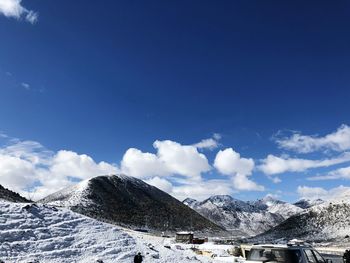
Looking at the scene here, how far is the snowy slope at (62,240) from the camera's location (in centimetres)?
2609

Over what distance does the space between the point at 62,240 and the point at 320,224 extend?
133 m

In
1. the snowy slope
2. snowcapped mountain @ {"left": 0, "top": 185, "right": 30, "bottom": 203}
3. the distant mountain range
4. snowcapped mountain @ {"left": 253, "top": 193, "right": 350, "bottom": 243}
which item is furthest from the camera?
the distant mountain range

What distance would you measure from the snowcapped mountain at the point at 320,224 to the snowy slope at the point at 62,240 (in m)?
101

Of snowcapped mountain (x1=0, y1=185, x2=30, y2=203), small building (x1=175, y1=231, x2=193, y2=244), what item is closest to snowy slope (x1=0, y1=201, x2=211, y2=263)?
snowcapped mountain (x1=0, y1=185, x2=30, y2=203)

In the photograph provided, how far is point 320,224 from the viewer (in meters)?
145

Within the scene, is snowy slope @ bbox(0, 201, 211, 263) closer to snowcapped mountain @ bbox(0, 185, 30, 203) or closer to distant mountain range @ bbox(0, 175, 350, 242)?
snowcapped mountain @ bbox(0, 185, 30, 203)

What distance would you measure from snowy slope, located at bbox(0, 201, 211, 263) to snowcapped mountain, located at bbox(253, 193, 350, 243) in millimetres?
101211

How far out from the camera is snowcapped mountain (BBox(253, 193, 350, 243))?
12927cm

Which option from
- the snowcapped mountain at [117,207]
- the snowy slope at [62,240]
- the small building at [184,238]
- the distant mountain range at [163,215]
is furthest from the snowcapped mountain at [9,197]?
the snowcapped mountain at [117,207]

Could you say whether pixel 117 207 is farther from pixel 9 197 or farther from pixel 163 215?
pixel 9 197

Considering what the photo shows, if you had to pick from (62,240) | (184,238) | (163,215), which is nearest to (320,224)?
(163,215)

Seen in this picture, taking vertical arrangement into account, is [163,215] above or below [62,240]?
above

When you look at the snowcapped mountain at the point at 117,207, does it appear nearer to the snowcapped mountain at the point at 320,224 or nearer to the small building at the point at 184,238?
the snowcapped mountain at the point at 320,224

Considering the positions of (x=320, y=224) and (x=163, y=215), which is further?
(x=163, y=215)
